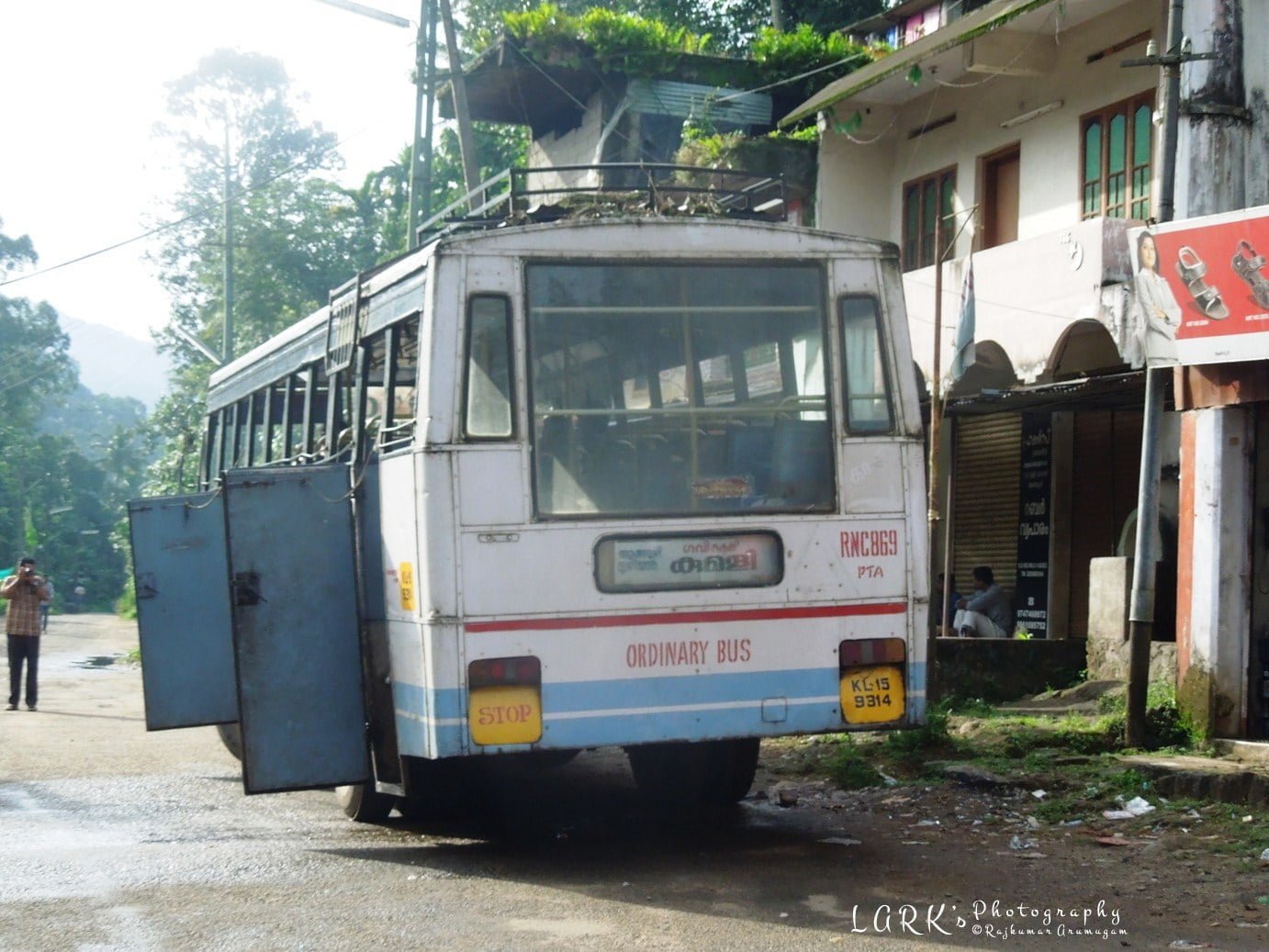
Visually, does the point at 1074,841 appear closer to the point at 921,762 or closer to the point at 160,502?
the point at 921,762

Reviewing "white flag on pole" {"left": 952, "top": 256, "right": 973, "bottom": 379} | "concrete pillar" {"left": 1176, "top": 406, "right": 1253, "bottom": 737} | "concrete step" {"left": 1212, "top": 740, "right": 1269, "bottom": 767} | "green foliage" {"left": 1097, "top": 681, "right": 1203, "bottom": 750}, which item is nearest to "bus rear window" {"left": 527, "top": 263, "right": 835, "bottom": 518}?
"concrete step" {"left": 1212, "top": 740, "right": 1269, "bottom": 767}

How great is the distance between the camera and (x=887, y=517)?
23.3 feet

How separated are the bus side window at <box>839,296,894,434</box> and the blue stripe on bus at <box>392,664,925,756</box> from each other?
119 cm

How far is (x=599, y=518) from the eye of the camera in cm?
676

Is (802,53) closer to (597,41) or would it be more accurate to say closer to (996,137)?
(597,41)

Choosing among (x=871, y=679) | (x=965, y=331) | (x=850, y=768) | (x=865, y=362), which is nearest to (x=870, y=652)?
(x=871, y=679)

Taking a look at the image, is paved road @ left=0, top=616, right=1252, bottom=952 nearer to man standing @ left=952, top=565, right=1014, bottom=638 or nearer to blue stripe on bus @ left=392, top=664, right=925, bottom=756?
blue stripe on bus @ left=392, top=664, right=925, bottom=756

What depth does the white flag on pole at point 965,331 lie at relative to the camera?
15891 mm

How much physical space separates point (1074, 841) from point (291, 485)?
424 cm

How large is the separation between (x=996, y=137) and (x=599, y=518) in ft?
40.0

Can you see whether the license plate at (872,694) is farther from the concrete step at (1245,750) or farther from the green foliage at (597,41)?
the green foliage at (597,41)

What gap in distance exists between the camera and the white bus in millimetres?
6633

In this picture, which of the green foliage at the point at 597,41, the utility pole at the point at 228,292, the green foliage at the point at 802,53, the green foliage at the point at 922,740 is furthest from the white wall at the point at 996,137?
the utility pole at the point at 228,292

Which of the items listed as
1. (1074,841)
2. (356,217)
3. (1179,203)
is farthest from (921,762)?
(356,217)
